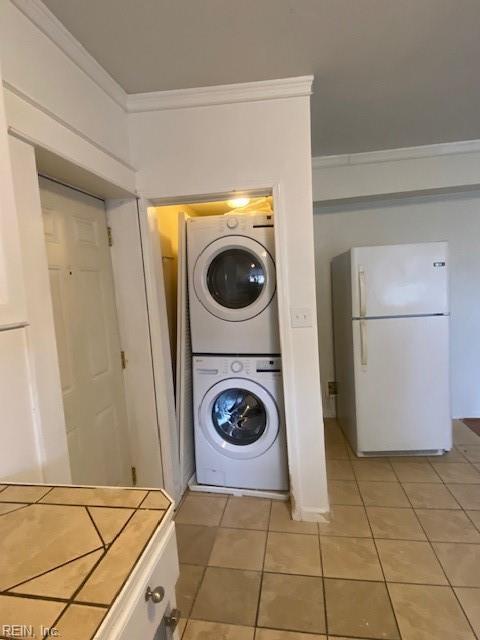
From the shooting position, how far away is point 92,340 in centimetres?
179

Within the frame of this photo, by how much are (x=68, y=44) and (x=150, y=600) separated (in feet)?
5.95

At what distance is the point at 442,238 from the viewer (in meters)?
3.26

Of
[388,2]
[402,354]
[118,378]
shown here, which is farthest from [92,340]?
[402,354]

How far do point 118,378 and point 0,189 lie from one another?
130 centimetres

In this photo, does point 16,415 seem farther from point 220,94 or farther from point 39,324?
point 220,94

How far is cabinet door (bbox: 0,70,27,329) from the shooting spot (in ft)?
2.91

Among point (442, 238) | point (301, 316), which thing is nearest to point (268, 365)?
point (301, 316)

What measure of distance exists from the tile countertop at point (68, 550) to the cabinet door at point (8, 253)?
42 cm

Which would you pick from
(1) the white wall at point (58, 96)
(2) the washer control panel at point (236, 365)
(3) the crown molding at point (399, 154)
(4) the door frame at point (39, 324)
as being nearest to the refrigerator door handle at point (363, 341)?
(2) the washer control panel at point (236, 365)

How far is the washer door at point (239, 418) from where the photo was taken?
2268mm

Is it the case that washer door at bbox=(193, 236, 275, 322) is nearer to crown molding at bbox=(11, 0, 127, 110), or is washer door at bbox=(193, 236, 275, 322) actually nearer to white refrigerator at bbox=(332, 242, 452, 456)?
white refrigerator at bbox=(332, 242, 452, 456)

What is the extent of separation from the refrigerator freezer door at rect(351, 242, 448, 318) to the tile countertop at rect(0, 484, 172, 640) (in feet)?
7.07

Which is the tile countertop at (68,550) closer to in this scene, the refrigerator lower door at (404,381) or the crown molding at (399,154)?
the refrigerator lower door at (404,381)

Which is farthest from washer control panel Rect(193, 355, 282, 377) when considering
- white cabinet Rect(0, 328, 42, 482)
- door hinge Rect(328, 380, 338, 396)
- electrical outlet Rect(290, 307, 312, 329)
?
door hinge Rect(328, 380, 338, 396)
